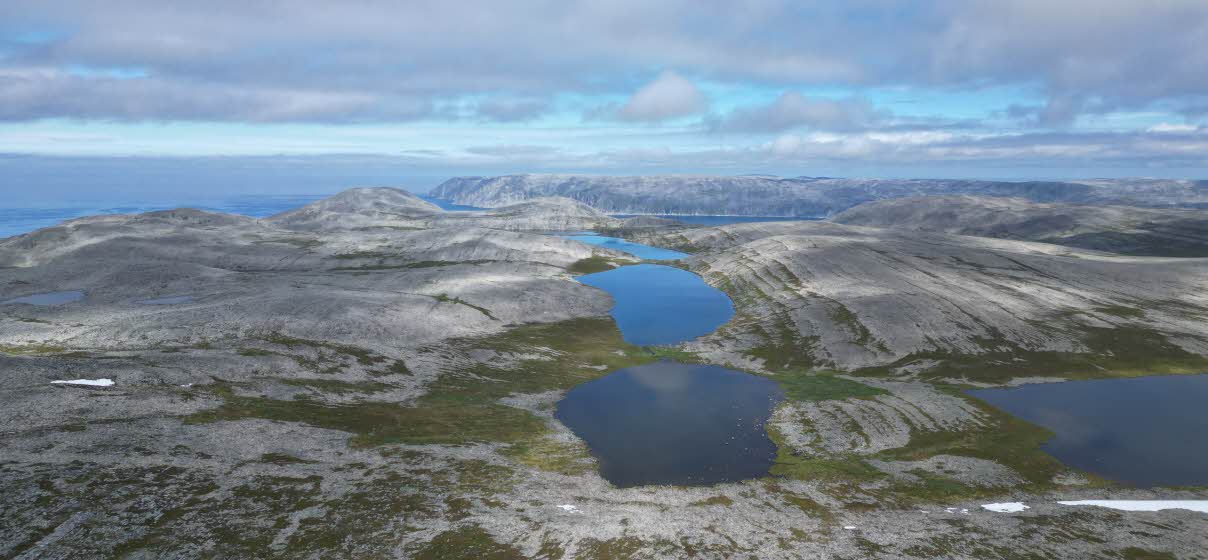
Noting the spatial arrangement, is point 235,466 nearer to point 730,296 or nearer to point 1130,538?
point 1130,538

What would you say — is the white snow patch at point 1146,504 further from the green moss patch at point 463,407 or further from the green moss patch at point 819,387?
the green moss patch at point 463,407

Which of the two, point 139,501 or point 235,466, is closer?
point 139,501

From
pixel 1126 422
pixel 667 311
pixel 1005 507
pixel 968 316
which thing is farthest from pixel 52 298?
pixel 1126 422

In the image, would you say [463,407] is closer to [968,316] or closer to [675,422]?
[675,422]

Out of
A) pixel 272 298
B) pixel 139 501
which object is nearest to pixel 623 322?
pixel 272 298

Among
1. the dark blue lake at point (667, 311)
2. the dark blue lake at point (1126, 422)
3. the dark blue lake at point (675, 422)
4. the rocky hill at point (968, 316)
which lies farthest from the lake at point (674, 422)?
the dark blue lake at point (1126, 422)

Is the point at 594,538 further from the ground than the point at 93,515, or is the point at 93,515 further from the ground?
the point at 93,515

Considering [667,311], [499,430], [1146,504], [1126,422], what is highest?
[1146,504]
